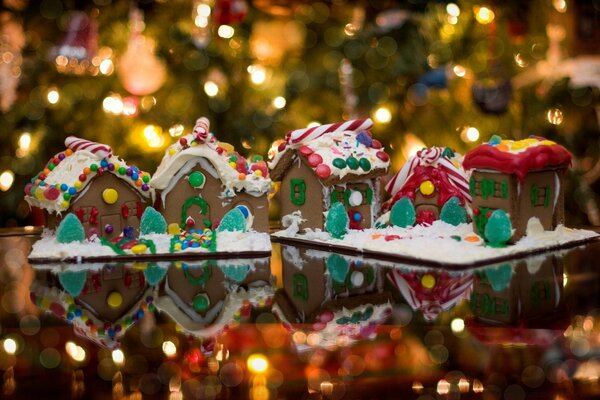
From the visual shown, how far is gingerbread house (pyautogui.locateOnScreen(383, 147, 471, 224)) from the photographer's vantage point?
3.90 metres

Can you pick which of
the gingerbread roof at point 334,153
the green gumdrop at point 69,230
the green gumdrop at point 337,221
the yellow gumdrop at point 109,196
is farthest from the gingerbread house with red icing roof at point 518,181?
the green gumdrop at point 69,230

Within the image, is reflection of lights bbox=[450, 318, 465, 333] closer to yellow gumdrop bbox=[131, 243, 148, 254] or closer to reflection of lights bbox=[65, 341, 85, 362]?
reflection of lights bbox=[65, 341, 85, 362]

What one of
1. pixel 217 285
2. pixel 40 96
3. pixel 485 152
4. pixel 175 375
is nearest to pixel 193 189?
pixel 217 285

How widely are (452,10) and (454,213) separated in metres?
1.60

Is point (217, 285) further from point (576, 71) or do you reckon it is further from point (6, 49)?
point (576, 71)

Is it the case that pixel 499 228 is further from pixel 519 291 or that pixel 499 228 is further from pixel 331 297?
pixel 331 297

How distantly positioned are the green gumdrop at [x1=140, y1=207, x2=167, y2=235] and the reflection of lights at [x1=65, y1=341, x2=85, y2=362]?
1.41 meters

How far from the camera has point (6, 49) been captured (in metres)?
5.12

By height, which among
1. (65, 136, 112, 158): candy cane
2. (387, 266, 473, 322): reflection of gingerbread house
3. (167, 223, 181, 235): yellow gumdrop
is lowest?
(387, 266, 473, 322): reflection of gingerbread house

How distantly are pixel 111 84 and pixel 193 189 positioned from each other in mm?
1366

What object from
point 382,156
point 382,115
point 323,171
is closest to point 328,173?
point 323,171

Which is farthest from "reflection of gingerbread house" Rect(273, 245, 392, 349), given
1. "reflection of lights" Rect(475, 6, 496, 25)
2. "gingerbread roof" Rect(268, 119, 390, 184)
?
"reflection of lights" Rect(475, 6, 496, 25)

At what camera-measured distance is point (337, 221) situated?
3.67 meters

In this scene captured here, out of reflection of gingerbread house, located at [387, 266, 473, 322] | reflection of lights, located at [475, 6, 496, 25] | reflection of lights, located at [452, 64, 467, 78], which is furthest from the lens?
reflection of lights, located at [452, 64, 467, 78]
